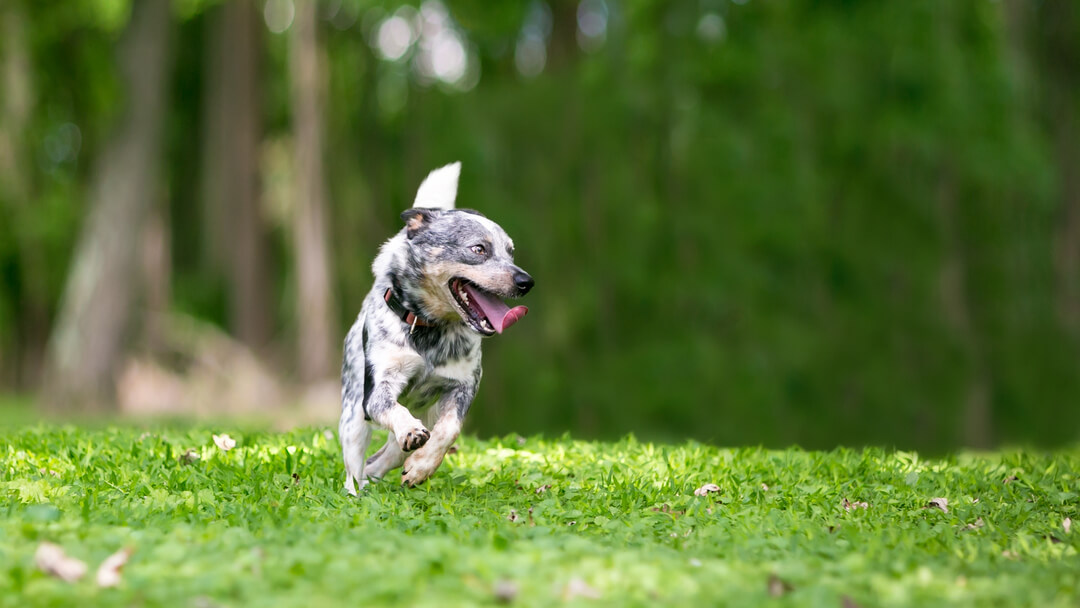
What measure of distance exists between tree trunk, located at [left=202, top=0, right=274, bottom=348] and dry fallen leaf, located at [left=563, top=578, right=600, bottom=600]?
20.2 metres

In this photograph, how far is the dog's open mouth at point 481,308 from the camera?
6.29 meters

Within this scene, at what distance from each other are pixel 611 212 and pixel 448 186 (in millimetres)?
9202

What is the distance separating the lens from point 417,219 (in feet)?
22.3

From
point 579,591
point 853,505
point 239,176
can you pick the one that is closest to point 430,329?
point 853,505

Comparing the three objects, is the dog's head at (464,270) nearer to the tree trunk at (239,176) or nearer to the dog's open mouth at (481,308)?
the dog's open mouth at (481,308)

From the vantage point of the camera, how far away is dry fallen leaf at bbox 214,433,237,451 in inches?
312

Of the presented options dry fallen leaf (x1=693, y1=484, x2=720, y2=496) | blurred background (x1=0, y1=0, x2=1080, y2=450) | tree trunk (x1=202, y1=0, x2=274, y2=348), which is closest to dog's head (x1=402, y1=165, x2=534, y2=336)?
dry fallen leaf (x1=693, y1=484, x2=720, y2=496)

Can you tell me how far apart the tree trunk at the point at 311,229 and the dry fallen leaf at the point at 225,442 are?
13.3 metres

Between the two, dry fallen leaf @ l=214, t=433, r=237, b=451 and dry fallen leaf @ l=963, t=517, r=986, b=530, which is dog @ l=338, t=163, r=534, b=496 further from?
dry fallen leaf @ l=963, t=517, r=986, b=530

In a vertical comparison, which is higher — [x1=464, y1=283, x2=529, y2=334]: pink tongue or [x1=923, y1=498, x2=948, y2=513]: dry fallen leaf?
[x1=464, y1=283, x2=529, y2=334]: pink tongue

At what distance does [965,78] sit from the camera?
50.4 ft

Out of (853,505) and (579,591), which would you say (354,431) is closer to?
(579,591)

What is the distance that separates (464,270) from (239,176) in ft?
63.0

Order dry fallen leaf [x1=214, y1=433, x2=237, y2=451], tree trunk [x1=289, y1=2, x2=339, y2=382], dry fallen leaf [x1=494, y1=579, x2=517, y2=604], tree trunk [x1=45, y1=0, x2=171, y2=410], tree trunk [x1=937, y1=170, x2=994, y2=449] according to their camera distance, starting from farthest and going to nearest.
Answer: tree trunk [x1=289, y1=2, x2=339, y2=382] < tree trunk [x1=45, y1=0, x2=171, y2=410] < tree trunk [x1=937, y1=170, x2=994, y2=449] < dry fallen leaf [x1=214, y1=433, x2=237, y2=451] < dry fallen leaf [x1=494, y1=579, x2=517, y2=604]
